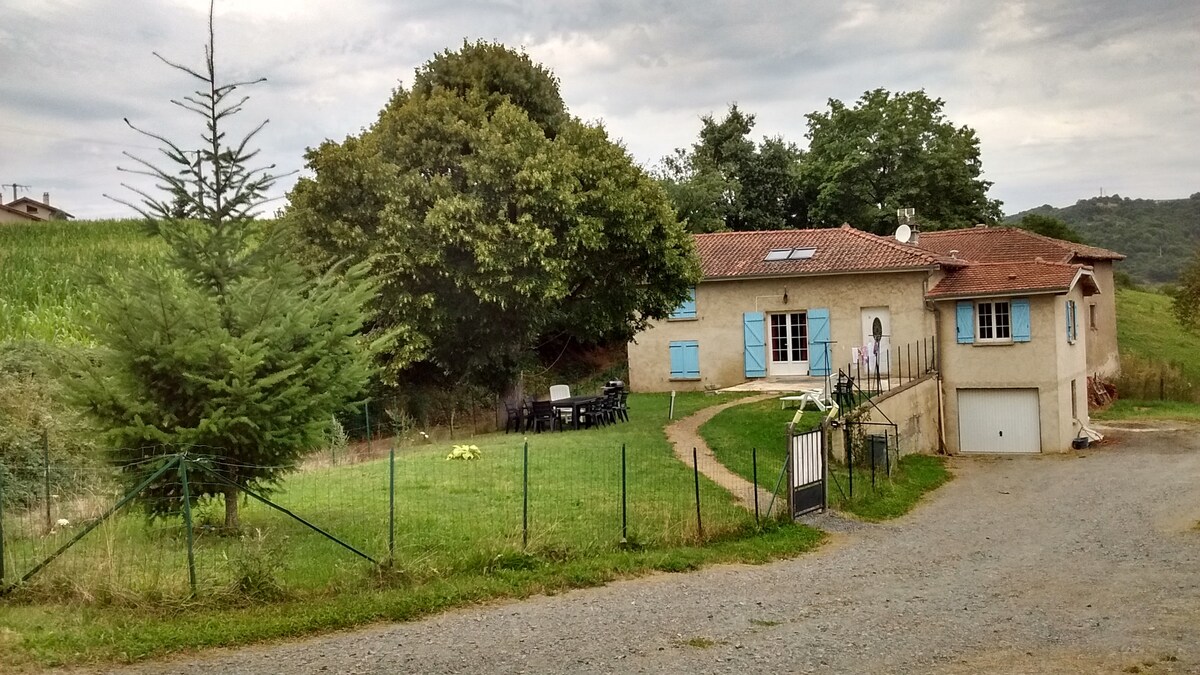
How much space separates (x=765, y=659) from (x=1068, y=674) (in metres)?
2.65

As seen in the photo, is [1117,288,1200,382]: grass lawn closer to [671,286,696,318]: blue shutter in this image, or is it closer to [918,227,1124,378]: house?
[918,227,1124,378]: house

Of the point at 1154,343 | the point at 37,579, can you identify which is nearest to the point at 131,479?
the point at 37,579

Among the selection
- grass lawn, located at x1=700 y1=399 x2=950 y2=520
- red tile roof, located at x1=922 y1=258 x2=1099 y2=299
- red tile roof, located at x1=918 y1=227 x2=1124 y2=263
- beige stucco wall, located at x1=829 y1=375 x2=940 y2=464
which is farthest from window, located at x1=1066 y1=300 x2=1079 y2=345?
grass lawn, located at x1=700 y1=399 x2=950 y2=520

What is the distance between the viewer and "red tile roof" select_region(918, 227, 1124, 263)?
35.7 m

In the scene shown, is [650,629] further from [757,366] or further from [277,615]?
[757,366]

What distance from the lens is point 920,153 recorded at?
47469 mm

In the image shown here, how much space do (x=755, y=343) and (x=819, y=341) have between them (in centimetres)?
206

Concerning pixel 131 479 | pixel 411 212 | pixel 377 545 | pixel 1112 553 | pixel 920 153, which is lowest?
pixel 1112 553

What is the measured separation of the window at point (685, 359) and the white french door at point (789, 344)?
2.49 metres

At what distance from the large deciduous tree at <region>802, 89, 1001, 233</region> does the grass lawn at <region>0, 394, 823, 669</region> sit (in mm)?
31785

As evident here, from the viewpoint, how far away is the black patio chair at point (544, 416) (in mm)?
23453

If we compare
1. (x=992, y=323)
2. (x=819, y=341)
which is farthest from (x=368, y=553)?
(x=992, y=323)

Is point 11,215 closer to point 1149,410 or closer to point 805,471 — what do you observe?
point 805,471

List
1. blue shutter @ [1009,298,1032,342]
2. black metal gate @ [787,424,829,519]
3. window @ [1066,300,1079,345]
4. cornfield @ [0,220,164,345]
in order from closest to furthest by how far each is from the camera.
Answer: cornfield @ [0,220,164,345] → black metal gate @ [787,424,829,519] → blue shutter @ [1009,298,1032,342] → window @ [1066,300,1079,345]
